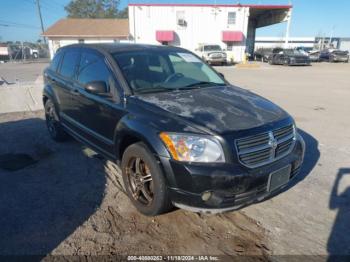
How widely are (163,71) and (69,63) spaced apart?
73.2 inches

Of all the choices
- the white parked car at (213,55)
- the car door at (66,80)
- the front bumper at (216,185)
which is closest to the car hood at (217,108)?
the front bumper at (216,185)

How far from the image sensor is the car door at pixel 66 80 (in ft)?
14.9

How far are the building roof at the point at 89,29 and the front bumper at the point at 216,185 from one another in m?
34.1

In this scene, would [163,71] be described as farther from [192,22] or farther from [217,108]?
[192,22]

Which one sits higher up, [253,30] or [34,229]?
[253,30]

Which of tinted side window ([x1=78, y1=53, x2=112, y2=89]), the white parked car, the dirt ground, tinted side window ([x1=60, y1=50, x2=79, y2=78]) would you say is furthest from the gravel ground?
the white parked car

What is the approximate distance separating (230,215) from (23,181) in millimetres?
2889

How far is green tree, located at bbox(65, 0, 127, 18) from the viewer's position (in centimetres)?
7006

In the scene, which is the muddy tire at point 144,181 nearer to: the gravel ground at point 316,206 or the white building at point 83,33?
the gravel ground at point 316,206

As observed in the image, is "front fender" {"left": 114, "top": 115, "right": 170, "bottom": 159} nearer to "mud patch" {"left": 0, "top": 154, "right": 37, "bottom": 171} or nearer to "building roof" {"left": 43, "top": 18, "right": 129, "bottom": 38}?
"mud patch" {"left": 0, "top": 154, "right": 37, "bottom": 171}

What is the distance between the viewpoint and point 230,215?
10.5ft

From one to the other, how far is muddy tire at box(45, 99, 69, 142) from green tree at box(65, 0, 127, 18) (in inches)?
2829

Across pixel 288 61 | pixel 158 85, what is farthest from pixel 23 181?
pixel 288 61

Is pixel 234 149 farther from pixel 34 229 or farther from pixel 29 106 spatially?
pixel 29 106
